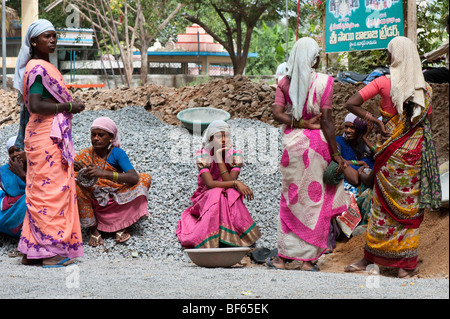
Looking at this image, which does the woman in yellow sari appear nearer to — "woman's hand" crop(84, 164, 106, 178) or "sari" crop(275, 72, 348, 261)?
"sari" crop(275, 72, 348, 261)

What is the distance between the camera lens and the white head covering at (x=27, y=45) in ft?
15.3

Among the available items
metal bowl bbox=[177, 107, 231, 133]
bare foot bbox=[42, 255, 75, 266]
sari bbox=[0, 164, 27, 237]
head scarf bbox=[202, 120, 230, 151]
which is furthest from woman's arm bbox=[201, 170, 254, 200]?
metal bowl bbox=[177, 107, 231, 133]

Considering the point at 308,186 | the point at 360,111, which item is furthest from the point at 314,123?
the point at 308,186

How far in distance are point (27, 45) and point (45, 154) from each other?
87 cm

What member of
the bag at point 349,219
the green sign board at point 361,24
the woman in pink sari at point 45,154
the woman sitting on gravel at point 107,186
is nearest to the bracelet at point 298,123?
the bag at point 349,219

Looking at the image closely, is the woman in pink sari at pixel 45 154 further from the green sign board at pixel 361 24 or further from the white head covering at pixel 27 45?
the green sign board at pixel 361 24

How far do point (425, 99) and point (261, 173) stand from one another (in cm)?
316

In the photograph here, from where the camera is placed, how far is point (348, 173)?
456 cm

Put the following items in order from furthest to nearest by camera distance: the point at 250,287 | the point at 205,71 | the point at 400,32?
the point at 205,71 < the point at 400,32 < the point at 250,287

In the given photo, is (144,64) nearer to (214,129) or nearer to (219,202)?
(214,129)

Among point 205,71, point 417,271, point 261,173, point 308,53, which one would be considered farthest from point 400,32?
point 205,71

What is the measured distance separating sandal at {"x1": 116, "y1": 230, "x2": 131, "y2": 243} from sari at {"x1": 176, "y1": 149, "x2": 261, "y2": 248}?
0.57 meters

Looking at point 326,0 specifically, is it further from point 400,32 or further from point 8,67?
point 8,67

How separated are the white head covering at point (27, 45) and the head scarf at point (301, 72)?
1.90 metres
